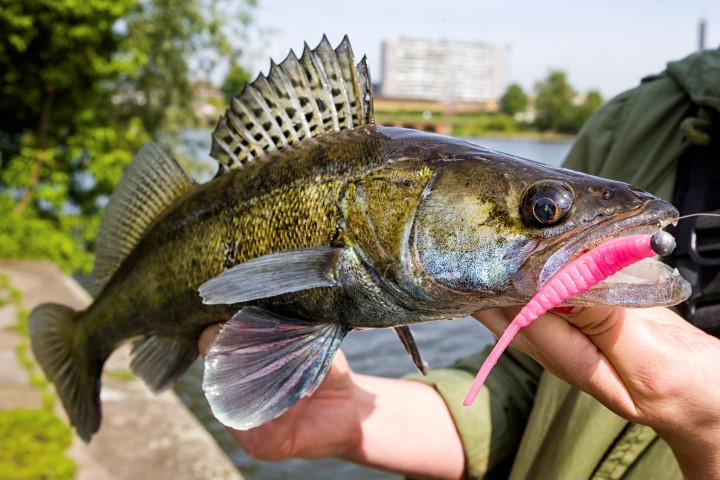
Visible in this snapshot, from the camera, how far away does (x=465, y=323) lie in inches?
629

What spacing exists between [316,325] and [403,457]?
1331 millimetres

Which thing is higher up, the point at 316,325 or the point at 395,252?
the point at 395,252

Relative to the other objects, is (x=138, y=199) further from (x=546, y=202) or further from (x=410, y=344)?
(x=546, y=202)

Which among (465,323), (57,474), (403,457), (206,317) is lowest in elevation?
(465,323)

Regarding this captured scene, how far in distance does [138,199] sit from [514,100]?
84.3 m

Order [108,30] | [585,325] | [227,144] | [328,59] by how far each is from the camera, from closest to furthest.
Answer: [585,325] → [328,59] → [227,144] → [108,30]

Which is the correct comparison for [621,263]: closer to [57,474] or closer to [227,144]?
[227,144]

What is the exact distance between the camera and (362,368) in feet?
40.6

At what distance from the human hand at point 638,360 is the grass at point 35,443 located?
15.6ft

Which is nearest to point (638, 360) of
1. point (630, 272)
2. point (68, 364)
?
point (630, 272)

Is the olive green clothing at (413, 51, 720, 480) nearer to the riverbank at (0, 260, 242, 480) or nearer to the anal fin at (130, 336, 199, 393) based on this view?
the anal fin at (130, 336, 199, 393)

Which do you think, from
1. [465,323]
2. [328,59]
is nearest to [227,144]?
[328,59]

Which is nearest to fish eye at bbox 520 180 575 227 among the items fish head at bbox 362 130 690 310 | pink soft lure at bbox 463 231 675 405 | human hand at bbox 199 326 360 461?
fish head at bbox 362 130 690 310

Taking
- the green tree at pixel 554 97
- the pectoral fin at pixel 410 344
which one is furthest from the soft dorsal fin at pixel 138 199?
the green tree at pixel 554 97
